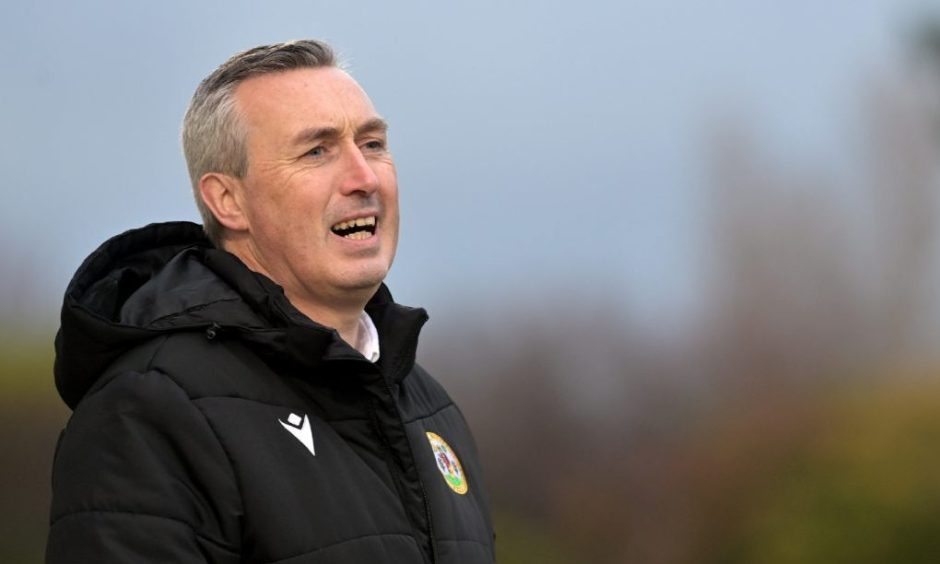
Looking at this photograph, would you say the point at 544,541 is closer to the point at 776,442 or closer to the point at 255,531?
the point at 776,442

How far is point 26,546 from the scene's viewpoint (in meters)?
3.75

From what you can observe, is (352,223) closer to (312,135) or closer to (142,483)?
(312,135)

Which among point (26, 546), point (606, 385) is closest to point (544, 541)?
point (606, 385)

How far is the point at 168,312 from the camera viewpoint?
1775mm

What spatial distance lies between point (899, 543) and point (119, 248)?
126 inches

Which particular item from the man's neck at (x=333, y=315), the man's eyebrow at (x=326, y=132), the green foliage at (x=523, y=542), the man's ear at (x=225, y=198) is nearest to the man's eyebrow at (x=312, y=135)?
the man's eyebrow at (x=326, y=132)

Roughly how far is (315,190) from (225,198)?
0.16 metres

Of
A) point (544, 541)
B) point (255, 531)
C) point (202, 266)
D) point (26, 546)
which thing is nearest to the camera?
point (255, 531)

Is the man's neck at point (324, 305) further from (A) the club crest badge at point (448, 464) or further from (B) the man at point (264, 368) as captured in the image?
(A) the club crest badge at point (448, 464)

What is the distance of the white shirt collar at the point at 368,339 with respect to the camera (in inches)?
78.0

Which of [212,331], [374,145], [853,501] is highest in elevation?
[374,145]

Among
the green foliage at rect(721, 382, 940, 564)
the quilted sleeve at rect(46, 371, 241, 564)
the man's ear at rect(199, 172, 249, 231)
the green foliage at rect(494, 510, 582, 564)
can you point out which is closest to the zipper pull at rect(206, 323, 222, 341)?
the quilted sleeve at rect(46, 371, 241, 564)

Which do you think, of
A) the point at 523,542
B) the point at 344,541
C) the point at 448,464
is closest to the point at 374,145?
the point at 448,464

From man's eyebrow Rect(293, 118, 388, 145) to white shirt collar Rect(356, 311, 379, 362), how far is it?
27 centimetres
